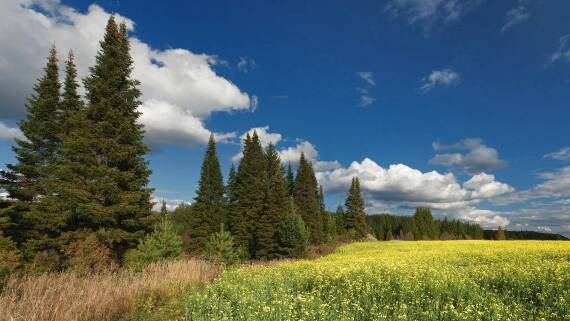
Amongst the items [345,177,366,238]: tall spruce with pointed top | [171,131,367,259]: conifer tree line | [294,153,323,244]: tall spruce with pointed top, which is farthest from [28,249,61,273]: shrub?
[345,177,366,238]: tall spruce with pointed top

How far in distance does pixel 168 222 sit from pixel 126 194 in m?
3.00

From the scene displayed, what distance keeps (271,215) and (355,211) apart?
41.3 metres

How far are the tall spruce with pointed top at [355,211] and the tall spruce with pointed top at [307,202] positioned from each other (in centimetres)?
1839

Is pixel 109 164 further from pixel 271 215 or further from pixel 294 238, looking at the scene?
pixel 271 215

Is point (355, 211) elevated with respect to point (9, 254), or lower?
elevated

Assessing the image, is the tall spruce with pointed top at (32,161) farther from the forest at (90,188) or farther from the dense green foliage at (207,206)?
the dense green foliage at (207,206)

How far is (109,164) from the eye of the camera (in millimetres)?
21234

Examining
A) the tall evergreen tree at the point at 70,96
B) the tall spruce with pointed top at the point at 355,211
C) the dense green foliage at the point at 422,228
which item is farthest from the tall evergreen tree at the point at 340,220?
the tall evergreen tree at the point at 70,96

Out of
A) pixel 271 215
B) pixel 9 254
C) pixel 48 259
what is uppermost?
pixel 271 215

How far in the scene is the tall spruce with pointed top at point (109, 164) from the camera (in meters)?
19.7

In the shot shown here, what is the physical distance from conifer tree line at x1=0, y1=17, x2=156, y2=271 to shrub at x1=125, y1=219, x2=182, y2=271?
1.23 metres

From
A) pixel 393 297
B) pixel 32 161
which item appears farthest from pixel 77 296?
pixel 32 161

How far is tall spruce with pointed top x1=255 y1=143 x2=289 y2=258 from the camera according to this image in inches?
1720

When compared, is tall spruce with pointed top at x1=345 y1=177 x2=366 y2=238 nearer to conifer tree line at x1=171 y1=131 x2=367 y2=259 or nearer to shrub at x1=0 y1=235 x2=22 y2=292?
conifer tree line at x1=171 y1=131 x2=367 y2=259
